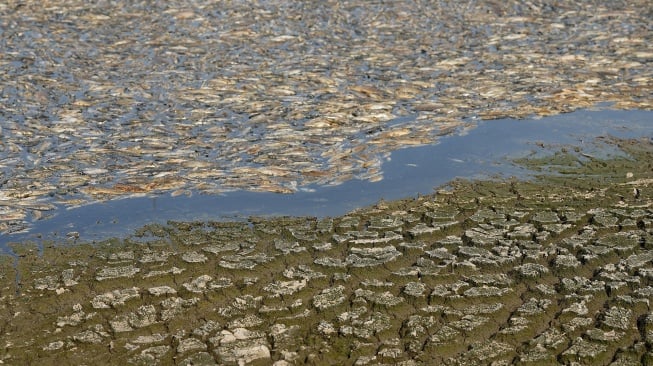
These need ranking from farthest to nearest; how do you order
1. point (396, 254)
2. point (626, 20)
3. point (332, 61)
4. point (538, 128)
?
point (626, 20) → point (332, 61) → point (538, 128) → point (396, 254)

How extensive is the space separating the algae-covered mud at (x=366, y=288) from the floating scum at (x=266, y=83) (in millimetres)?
1339

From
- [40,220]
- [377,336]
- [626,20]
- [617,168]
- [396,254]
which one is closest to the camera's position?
[377,336]

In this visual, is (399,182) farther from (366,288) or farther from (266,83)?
(266,83)

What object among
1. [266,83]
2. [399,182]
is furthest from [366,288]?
[266,83]

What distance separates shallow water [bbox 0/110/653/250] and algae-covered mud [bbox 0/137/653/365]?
0.30 m

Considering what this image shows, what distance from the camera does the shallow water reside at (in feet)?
28.3

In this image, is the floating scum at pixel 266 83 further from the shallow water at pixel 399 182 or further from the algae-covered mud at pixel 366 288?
the algae-covered mud at pixel 366 288

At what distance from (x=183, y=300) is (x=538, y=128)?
235 inches

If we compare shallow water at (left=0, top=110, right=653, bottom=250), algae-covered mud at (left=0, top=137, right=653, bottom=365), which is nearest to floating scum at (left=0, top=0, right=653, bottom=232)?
shallow water at (left=0, top=110, right=653, bottom=250)

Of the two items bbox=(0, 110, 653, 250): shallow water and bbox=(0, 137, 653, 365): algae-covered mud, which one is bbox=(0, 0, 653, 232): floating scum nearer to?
bbox=(0, 110, 653, 250): shallow water

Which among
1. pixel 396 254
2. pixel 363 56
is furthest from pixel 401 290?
pixel 363 56

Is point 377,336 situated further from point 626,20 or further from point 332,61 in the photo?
point 626,20

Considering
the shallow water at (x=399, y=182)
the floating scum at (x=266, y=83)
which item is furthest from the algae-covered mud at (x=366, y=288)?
the floating scum at (x=266, y=83)

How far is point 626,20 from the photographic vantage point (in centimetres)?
1686
